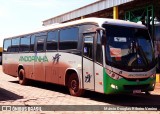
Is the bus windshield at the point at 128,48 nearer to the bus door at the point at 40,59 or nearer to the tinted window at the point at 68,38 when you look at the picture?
the tinted window at the point at 68,38

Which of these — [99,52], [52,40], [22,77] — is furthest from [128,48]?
[22,77]

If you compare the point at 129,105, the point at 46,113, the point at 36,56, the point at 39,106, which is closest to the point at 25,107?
the point at 39,106

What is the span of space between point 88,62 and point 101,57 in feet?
3.04

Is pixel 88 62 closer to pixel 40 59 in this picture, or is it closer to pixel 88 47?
pixel 88 47

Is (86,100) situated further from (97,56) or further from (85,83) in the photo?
(97,56)

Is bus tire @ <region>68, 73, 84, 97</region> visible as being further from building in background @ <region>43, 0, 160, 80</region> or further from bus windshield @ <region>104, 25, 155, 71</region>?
building in background @ <region>43, 0, 160, 80</region>

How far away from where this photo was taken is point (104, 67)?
10711 mm

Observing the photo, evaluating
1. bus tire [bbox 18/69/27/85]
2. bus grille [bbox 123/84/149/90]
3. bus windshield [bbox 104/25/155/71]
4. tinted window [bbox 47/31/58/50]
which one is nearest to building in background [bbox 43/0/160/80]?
tinted window [bbox 47/31/58/50]

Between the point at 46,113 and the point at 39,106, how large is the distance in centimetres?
120

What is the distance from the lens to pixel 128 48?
11.1 m

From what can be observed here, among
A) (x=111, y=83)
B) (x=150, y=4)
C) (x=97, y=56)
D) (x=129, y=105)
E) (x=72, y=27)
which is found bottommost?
(x=129, y=105)

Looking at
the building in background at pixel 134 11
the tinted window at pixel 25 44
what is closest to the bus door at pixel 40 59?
the tinted window at pixel 25 44

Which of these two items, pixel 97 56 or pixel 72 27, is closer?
pixel 97 56

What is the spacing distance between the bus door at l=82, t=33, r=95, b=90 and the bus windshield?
2.72ft
